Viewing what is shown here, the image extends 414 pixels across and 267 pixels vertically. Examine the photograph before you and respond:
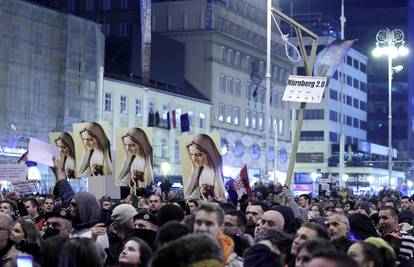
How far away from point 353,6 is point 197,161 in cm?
12597

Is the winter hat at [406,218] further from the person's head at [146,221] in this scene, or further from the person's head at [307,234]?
the person's head at [307,234]

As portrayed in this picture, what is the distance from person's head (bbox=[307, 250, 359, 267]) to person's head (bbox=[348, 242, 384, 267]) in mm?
2294

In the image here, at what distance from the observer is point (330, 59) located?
23.2m

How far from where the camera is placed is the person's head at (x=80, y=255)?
7.15m

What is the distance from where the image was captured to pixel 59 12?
62188mm

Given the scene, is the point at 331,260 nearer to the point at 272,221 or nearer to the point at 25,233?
the point at 272,221

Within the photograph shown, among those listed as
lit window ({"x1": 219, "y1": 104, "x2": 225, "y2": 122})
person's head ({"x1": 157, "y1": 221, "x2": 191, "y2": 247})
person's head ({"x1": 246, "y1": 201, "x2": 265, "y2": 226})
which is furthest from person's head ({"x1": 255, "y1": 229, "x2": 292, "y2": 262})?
lit window ({"x1": 219, "y1": 104, "x2": 225, "y2": 122})

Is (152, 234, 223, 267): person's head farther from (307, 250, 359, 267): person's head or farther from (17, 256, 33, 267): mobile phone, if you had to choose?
(17, 256, 33, 267): mobile phone

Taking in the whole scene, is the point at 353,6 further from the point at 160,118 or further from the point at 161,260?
the point at 161,260

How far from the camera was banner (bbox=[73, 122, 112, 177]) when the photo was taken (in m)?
20.1

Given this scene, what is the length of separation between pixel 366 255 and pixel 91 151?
13465mm

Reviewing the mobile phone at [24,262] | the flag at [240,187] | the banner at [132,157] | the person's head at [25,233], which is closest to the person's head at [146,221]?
the person's head at [25,233]

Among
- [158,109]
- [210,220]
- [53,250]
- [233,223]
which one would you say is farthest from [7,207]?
[158,109]

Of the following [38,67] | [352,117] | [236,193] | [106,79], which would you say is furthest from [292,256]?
[352,117]
